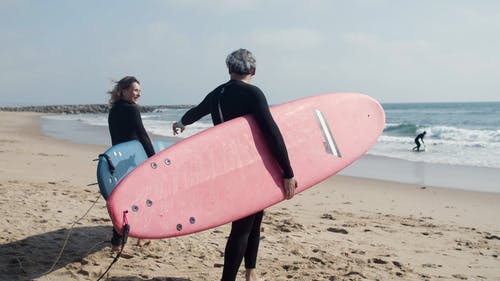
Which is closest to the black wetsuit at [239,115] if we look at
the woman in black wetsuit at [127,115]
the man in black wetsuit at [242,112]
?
the man in black wetsuit at [242,112]

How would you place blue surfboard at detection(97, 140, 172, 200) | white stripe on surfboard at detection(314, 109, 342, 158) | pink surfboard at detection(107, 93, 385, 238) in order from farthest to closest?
white stripe on surfboard at detection(314, 109, 342, 158), blue surfboard at detection(97, 140, 172, 200), pink surfboard at detection(107, 93, 385, 238)

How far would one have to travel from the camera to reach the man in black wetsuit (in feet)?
8.39

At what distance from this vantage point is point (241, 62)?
2.60 meters

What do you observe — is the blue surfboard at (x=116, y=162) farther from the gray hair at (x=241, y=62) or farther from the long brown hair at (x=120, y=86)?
the gray hair at (x=241, y=62)

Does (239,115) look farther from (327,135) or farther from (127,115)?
(127,115)

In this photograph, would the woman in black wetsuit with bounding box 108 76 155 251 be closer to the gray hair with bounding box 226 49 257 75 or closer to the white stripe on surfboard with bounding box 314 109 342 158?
the gray hair with bounding box 226 49 257 75

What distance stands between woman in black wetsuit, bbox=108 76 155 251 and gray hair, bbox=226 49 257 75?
1.08m

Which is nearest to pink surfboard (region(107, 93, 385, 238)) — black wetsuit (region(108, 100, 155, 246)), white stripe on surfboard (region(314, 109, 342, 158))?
white stripe on surfboard (region(314, 109, 342, 158))

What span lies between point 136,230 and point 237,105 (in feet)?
2.96

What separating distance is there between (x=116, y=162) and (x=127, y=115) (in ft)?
1.20

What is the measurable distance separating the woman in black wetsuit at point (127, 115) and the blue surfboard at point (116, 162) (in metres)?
0.06

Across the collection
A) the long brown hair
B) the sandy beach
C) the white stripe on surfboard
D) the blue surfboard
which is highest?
the long brown hair

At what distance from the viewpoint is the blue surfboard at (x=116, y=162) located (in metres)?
3.19

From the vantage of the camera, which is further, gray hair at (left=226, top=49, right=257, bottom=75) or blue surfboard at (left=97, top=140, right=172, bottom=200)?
blue surfboard at (left=97, top=140, right=172, bottom=200)
